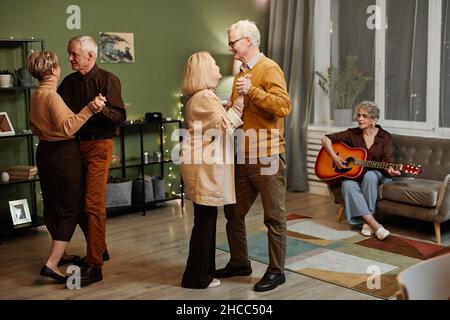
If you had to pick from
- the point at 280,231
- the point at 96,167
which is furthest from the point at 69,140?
the point at 280,231

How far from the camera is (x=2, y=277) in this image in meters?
3.71

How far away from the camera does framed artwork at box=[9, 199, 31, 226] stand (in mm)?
4664

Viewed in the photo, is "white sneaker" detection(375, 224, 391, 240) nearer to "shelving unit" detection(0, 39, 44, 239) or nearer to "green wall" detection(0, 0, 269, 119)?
"green wall" detection(0, 0, 269, 119)

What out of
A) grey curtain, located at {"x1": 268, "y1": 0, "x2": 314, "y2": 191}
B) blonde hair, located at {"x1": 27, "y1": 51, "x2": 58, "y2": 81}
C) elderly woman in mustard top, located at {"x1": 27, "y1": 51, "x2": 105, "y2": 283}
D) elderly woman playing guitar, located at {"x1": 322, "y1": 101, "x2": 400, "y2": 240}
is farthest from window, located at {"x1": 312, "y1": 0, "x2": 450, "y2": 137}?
blonde hair, located at {"x1": 27, "y1": 51, "x2": 58, "y2": 81}

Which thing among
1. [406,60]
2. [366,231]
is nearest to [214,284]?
[366,231]

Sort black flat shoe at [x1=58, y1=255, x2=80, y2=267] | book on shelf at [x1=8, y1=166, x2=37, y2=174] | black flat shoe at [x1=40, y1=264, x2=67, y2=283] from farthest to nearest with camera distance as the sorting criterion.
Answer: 1. book on shelf at [x1=8, y1=166, x2=37, y2=174]
2. black flat shoe at [x1=58, y1=255, x2=80, y2=267]
3. black flat shoe at [x1=40, y1=264, x2=67, y2=283]

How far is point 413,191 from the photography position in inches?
175

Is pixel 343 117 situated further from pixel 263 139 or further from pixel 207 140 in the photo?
pixel 207 140

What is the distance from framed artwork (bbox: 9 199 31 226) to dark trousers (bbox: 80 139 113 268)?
1357 millimetres

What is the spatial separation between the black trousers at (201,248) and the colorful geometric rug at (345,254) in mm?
655

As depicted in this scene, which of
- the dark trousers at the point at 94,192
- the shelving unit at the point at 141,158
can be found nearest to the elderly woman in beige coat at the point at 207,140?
the dark trousers at the point at 94,192

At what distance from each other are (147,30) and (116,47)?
1.29 feet

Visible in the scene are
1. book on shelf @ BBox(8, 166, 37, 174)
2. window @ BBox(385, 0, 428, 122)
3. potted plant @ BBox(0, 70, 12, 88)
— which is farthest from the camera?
window @ BBox(385, 0, 428, 122)
